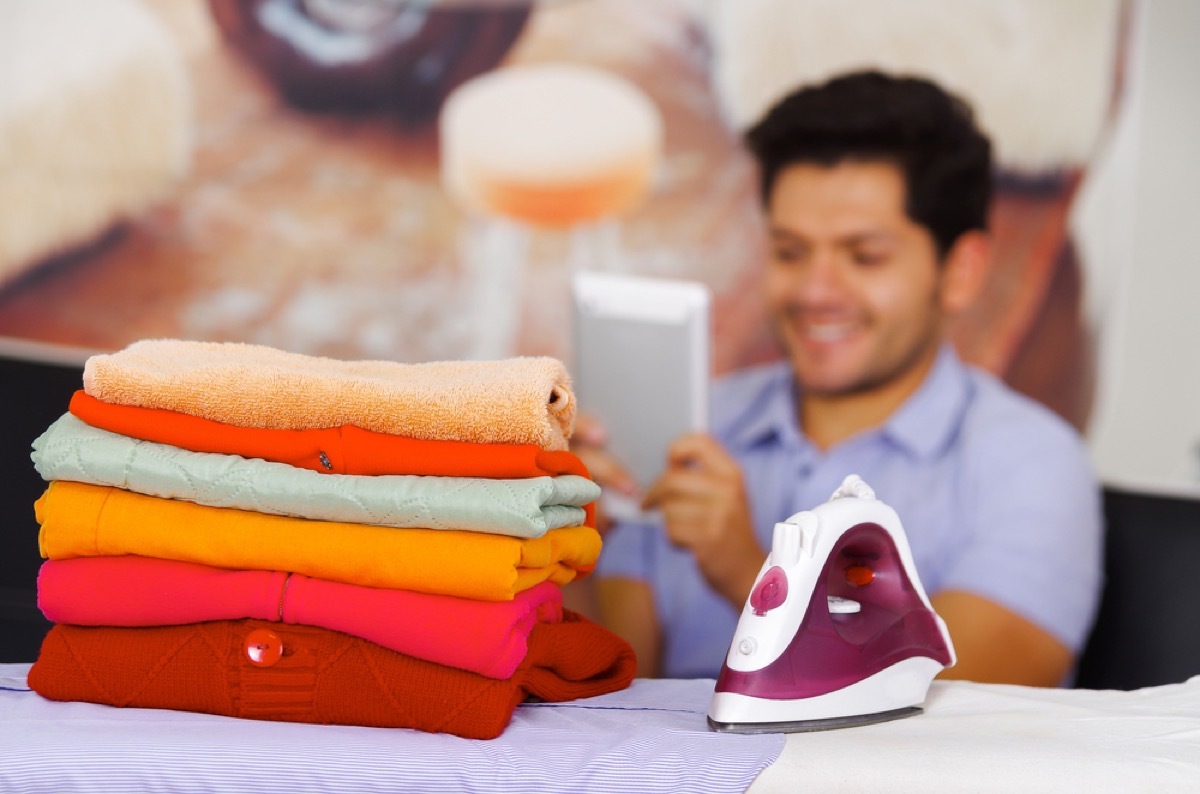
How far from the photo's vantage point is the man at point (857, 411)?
73.7 inches

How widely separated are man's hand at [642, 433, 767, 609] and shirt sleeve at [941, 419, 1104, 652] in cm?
31

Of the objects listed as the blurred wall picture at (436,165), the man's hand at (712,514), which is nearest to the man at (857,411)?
the man's hand at (712,514)

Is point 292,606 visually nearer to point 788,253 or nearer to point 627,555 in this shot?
point 627,555

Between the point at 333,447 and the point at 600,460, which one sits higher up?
the point at 333,447

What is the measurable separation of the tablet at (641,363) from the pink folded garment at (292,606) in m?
1.02

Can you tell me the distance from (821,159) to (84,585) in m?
1.49

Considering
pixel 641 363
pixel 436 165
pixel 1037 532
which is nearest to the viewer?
pixel 1037 532

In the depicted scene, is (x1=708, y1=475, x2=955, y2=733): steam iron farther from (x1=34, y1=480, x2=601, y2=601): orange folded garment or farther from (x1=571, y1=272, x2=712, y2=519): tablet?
(x1=571, y1=272, x2=712, y2=519): tablet

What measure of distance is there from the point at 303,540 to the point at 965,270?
63.8 inches

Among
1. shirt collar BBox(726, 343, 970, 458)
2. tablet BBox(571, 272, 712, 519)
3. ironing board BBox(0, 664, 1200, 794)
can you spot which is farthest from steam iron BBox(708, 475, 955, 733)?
shirt collar BBox(726, 343, 970, 458)

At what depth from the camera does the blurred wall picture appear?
2.26 metres

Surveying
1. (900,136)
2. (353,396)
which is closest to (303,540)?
(353,396)

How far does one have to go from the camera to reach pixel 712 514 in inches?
73.5

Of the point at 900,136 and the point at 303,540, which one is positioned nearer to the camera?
the point at 303,540
